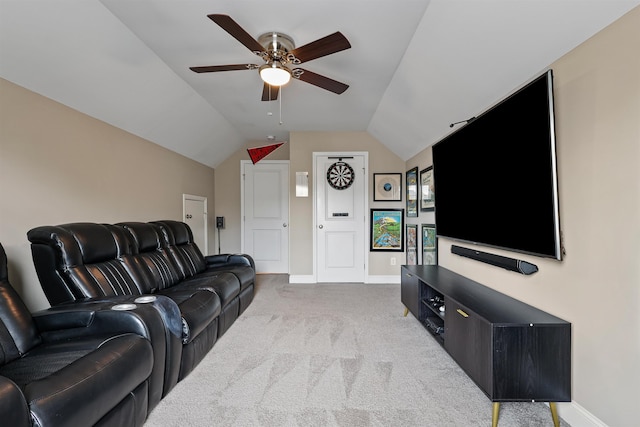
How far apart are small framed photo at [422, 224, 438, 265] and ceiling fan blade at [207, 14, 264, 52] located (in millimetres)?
2643

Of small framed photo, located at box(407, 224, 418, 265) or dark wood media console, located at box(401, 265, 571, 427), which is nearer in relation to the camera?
dark wood media console, located at box(401, 265, 571, 427)

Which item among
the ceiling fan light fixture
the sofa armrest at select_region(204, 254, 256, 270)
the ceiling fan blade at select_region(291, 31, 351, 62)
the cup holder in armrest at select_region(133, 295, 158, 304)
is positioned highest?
the ceiling fan blade at select_region(291, 31, 351, 62)

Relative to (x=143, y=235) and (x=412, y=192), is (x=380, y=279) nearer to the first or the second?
(x=412, y=192)

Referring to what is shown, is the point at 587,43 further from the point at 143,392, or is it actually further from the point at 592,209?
the point at 143,392

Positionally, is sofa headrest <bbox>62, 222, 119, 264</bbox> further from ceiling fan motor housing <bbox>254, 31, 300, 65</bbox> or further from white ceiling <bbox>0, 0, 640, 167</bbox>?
ceiling fan motor housing <bbox>254, 31, 300, 65</bbox>

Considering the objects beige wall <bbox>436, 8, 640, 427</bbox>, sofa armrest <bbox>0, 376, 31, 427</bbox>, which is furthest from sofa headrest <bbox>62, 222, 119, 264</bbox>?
beige wall <bbox>436, 8, 640, 427</bbox>

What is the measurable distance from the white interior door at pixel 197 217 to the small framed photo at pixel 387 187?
296cm

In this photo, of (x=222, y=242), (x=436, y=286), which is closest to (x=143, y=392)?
(x=436, y=286)

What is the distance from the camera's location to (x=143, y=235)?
8.93 feet

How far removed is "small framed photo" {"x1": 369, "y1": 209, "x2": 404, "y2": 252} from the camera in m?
4.61

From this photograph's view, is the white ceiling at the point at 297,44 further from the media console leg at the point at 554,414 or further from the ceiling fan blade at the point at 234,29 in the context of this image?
the media console leg at the point at 554,414

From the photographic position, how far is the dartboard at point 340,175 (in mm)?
4652

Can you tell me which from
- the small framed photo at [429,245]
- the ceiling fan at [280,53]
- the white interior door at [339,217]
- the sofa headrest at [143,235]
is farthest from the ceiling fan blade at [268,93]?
the small framed photo at [429,245]

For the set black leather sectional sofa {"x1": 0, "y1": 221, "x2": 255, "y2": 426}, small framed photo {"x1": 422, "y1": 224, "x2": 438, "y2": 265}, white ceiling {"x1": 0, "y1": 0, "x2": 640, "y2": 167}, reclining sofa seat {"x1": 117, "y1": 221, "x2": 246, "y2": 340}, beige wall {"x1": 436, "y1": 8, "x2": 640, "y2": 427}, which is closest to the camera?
beige wall {"x1": 436, "y1": 8, "x2": 640, "y2": 427}
